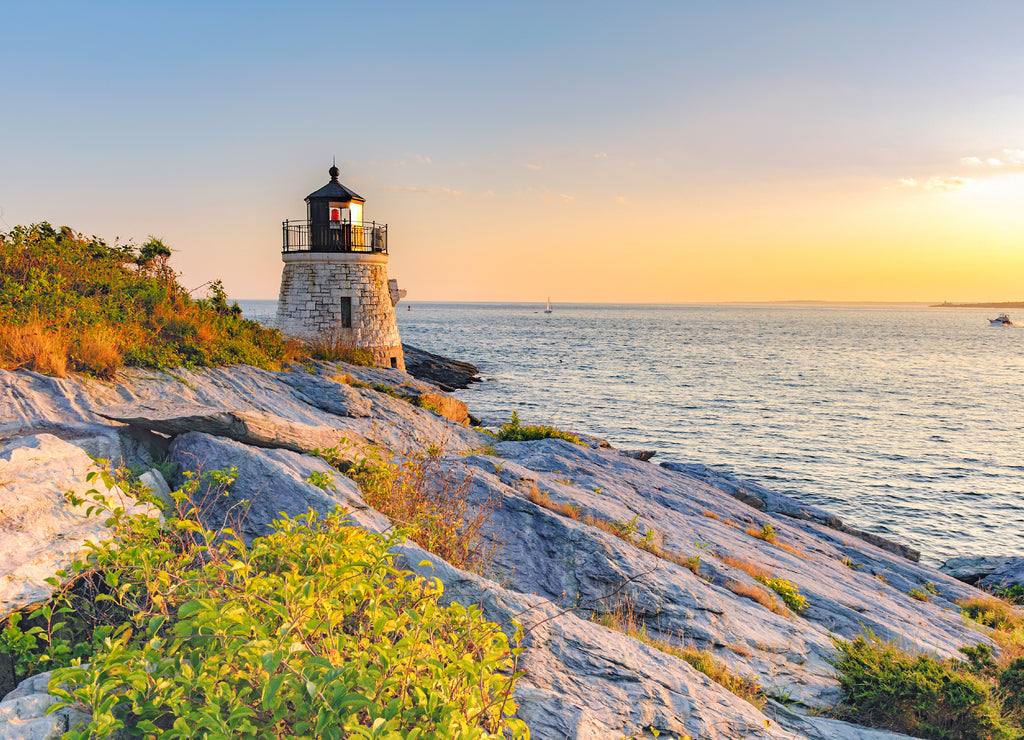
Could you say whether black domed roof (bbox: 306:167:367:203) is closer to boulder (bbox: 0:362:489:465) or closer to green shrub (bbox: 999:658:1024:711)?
boulder (bbox: 0:362:489:465)

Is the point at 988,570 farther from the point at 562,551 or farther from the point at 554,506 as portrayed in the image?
the point at 562,551

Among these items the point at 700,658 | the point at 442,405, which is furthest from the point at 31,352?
the point at 442,405

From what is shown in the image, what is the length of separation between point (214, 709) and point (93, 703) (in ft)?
2.09

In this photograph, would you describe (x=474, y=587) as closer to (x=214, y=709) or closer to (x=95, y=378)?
(x=214, y=709)

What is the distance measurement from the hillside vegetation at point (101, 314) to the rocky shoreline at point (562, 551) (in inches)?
26.1

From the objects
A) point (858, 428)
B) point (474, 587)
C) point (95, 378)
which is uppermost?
point (95, 378)

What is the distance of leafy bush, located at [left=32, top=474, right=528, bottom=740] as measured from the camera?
2465mm

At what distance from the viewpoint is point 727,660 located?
614cm

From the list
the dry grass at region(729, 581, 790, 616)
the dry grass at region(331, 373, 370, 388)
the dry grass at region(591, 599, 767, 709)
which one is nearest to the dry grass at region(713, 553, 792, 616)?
the dry grass at region(729, 581, 790, 616)

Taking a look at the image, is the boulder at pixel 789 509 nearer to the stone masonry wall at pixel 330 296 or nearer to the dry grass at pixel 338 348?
the dry grass at pixel 338 348

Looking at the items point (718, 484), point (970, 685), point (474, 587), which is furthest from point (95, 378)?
point (718, 484)

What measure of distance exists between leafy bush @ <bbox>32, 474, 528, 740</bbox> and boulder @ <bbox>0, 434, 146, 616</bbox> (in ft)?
2.65

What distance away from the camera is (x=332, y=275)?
2716 cm

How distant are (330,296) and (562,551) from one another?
22.5m
